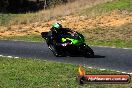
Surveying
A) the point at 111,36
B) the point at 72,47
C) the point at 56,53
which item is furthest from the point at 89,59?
the point at 111,36

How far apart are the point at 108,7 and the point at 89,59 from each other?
22144 mm

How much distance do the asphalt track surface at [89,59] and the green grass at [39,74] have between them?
3.74ft

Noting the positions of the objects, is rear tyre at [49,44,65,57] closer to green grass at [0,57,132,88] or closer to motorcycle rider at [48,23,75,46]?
motorcycle rider at [48,23,75,46]

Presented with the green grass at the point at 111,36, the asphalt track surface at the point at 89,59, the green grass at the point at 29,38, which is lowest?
the green grass at the point at 29,38

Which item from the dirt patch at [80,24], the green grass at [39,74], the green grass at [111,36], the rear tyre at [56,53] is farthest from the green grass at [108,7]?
the green grass at [39,74]

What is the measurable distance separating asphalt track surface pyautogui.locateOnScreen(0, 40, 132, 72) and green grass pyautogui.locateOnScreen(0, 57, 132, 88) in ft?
3.74

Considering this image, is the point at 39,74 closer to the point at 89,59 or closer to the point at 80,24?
the point at 89,59

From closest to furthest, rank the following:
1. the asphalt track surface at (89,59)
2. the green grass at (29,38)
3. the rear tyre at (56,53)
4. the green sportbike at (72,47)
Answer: the asphalt track surface at (89,59)
the green sportbike at (72,47)
the rear tyre at (56,53)
the green grass at (29,38)

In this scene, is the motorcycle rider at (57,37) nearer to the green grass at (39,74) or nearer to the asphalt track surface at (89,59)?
the asphalt track surface at (89,59)

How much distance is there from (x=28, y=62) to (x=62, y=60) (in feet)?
5.63

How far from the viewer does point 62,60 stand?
58.3 feet

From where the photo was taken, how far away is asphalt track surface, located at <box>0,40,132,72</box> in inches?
650

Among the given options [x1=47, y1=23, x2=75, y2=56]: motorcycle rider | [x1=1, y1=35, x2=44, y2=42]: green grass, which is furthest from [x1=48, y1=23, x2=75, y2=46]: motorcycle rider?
[x1=1, y1=35, x2=44, y2=42]: green grass

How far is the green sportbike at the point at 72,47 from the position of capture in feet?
A: 61.4
